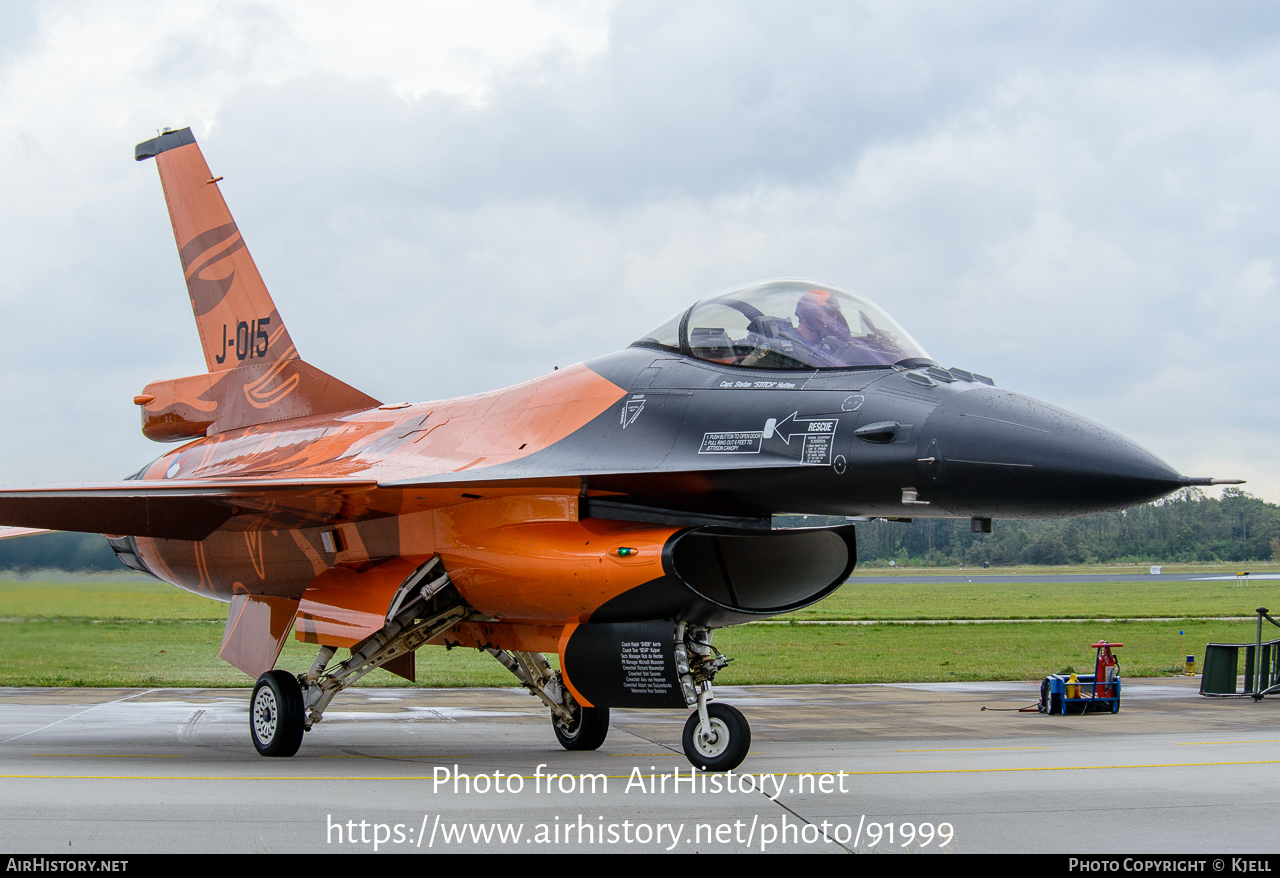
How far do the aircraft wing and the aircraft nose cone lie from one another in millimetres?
4435

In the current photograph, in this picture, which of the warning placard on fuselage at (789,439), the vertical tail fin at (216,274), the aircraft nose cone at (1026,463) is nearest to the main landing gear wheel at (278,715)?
the warning placard on fuselage at (789,439)

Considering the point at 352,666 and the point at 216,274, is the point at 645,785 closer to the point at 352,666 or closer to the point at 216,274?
the point at 352,666

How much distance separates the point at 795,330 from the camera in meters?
7.59

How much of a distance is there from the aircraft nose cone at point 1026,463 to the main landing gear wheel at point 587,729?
444 centimetres

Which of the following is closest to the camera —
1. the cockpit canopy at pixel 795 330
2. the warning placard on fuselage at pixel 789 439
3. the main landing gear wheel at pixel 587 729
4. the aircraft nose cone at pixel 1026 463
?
the aircraft nose cone at pixel 1026 463

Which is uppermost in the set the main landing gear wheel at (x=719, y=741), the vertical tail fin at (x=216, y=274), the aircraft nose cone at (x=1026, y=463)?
the vertical tail fin at (x=216, y=274)

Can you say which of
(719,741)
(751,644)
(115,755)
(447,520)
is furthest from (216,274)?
(751,644)

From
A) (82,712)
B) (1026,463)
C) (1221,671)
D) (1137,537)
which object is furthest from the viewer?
(1137,537)

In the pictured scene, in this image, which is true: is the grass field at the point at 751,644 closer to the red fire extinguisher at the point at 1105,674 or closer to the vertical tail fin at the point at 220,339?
the vertical tail fin at the point at 220,339

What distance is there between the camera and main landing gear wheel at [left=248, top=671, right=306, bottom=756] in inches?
365

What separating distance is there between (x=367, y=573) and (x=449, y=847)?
14.8 ft

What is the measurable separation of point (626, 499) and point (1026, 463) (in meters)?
2.86

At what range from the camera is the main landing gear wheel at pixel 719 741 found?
709 cm


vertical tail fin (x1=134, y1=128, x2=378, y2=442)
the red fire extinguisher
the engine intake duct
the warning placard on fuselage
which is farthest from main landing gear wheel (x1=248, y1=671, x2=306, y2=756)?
the red fire extinguisher
